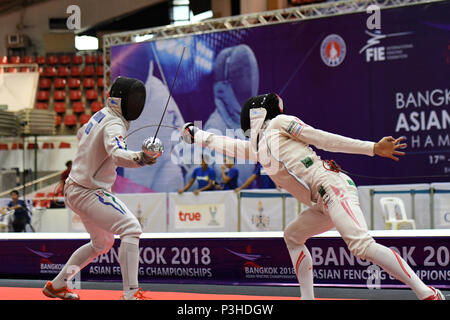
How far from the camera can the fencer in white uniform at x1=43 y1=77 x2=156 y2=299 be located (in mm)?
4088

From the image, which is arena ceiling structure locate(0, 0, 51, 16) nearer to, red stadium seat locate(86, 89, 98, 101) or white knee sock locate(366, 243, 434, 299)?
red stadium seat locate(86, 89, 98, 101)

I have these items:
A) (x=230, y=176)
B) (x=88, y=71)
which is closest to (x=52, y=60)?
(x=88, y=71)

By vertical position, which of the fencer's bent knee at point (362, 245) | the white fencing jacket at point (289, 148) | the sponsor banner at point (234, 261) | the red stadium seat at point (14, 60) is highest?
the red stadium seat at point (14, 60)

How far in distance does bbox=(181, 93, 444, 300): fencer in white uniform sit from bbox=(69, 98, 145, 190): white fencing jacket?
50 centimetres

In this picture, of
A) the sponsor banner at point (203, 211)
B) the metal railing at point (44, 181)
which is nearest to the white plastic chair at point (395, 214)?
the sponsor banner at point (203, 211)

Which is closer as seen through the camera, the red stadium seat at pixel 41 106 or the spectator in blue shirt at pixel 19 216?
the spectator in blue shirt at pixel 19 216

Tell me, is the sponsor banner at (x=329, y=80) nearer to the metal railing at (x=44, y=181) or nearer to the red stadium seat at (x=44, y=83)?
the metal railing at (x=44, y=181)

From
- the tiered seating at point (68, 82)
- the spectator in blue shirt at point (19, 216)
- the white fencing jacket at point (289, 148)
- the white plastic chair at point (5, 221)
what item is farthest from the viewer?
the tiered seating at point (68, 82)

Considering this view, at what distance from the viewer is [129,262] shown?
4086 mm

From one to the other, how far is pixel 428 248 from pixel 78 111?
14.6 m

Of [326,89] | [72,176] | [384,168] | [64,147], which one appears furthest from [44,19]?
[72,176]

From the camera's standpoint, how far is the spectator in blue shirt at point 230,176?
940cm

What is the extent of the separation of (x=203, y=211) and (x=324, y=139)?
5.15 meters

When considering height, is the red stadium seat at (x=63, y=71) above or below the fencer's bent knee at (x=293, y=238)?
above
